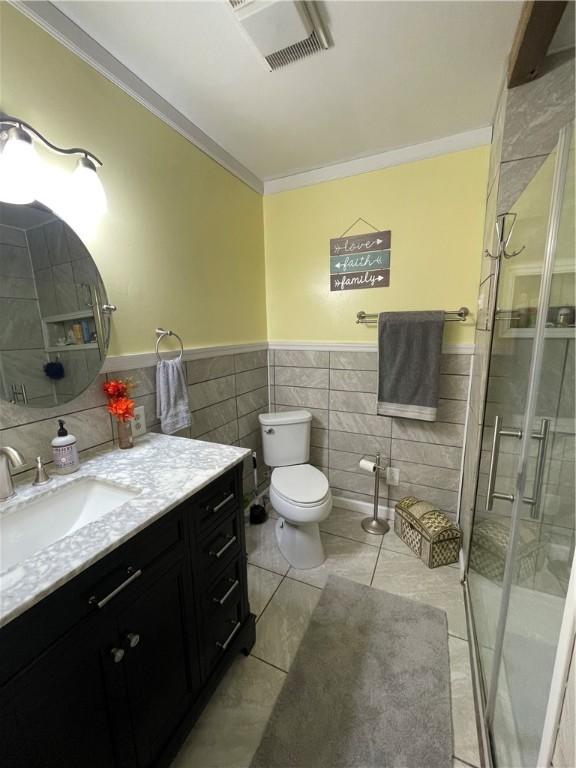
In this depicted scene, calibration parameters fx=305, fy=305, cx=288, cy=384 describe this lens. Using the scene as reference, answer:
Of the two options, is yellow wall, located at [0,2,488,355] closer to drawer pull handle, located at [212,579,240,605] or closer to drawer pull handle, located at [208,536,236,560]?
drawer pull handle, located at [208,536,236,560]

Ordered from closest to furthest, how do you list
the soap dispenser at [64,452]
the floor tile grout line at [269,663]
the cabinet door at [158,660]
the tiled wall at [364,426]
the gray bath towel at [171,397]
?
the cabinet door at [158,660] → the soap dispenser at [64,452] → the floor tile grout line at [269,663] → the gray bath towel at [171,397] → the tiled wall at [364,426]

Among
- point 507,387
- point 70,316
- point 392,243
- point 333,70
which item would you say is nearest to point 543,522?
point 507,387

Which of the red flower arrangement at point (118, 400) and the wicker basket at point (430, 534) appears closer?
the red flower arrangement at point (118, 400)

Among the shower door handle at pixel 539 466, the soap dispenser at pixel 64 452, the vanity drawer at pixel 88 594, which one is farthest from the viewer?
the soap dispenser at pixel 64 452

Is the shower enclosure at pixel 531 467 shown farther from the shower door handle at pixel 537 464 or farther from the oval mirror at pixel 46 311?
the oval mirror at pixel 46 311

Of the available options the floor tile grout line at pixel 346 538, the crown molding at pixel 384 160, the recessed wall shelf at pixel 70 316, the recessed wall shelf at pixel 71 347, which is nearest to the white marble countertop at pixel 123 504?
the recessed wall shelf at pixel 71 347

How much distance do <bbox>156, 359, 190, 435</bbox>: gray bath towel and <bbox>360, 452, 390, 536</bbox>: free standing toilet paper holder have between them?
4.00 ft

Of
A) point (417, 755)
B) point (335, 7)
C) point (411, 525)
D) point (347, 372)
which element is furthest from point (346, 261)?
point (417, 755)

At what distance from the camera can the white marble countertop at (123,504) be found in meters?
0.59

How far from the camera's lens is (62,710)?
2.07ft

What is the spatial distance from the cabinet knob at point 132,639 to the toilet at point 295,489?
0.96 metres

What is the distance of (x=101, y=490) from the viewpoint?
1.02 metres

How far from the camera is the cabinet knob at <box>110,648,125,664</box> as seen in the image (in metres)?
0.73

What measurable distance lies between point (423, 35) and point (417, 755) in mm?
2472
